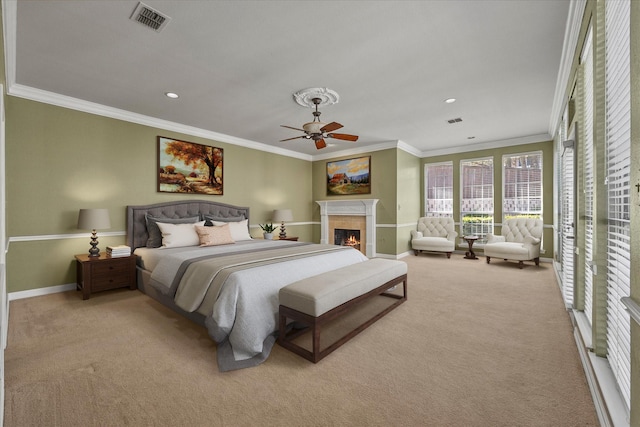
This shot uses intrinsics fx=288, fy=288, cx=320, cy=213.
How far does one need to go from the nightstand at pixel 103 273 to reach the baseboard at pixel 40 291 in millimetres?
135

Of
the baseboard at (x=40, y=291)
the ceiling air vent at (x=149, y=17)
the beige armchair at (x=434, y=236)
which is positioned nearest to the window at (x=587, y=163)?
the ceiling air vent at (x=149, y=17)

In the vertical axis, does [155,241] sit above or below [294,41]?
Result: below

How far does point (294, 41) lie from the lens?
265 cm

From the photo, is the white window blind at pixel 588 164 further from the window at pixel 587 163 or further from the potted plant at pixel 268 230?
the potted plant at pixel 268 230

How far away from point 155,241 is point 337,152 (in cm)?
462

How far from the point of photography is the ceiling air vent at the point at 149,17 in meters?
2.24

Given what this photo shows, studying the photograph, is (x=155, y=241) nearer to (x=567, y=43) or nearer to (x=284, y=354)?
(x=284, y=354)

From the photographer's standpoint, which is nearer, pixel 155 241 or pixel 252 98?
pixel 252 98

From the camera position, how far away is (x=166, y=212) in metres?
4.76

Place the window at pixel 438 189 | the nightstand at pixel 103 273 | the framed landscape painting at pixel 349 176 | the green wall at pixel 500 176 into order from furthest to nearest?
the window at pixel 438 189, the framed landscape painting at pixel 349 176, the green wall at pixel 500 176, the nightstand at pixel 103 273

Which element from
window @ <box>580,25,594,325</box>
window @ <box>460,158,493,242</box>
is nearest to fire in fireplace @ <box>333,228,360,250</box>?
window @ <box>460,158,493,242</box>

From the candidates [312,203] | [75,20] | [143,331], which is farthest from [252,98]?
[312,203]

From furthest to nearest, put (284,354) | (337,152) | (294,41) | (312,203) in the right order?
(312,203) < (337,152) < (294,41) < (284,354)

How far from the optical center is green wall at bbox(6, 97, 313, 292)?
3529mm
